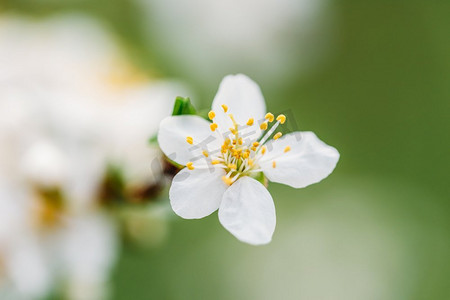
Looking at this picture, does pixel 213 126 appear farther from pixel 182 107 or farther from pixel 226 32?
pixel 226 32

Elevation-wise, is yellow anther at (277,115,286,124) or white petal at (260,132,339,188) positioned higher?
yellow anther at (277,115,286,124)

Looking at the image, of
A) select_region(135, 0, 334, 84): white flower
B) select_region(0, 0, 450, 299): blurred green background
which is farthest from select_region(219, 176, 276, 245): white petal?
select_region(135, 0, 334, 84): white flower

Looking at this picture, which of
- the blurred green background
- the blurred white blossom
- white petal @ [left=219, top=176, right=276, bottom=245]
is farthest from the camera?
the blurred green background

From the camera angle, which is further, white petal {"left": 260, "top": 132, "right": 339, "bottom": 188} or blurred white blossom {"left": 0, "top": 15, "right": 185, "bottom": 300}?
blurred white blossom {"left": 0, "top": 15, "right": 185, "bottom": 300}

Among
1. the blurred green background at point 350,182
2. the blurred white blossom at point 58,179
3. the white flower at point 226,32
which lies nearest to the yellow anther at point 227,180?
the blurred white blossom at point 58,179

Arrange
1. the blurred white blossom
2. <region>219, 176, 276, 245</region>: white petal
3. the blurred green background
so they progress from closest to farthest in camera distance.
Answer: <region>219, 176, 276, 245</region>: white petal
the blurred white blossom
the blurred green background

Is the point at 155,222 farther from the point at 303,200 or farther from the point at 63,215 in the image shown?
the point at 303,200

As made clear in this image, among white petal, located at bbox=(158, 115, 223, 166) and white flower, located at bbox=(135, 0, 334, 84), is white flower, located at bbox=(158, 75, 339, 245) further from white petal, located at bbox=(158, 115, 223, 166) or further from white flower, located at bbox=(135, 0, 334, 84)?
white flower, located at bbox=(135, 0, 334, 84)

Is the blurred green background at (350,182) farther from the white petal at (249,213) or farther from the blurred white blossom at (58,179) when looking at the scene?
the white petal at (249,213)
